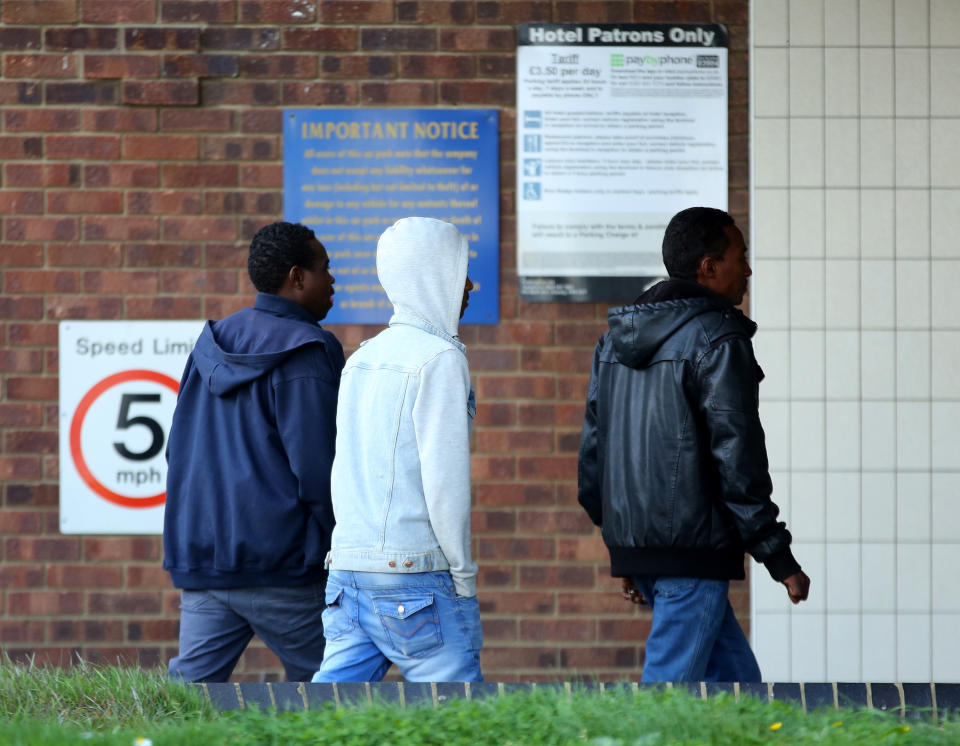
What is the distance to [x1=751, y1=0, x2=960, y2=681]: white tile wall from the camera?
4973mm

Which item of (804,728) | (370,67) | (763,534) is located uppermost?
(370,67)

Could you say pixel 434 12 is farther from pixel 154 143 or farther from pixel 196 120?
pixel 154 143

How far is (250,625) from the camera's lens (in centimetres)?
345

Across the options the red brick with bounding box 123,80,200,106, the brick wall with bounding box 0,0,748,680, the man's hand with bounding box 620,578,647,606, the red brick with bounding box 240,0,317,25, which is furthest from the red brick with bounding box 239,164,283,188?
the man's hand with bounding box 620,578,647,606

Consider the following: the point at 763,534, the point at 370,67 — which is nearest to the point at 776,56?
the point at 370,67

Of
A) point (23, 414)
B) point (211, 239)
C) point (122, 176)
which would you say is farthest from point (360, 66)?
point (23, 414)

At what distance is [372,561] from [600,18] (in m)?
3.08

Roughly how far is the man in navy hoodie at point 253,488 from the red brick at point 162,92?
1.92 meters

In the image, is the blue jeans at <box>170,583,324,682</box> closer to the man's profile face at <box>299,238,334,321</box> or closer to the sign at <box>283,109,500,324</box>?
the man's profile face at <box>299,238,334,321</box>

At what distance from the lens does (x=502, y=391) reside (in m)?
5.04

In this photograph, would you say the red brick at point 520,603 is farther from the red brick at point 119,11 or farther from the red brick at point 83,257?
the red brick at point 119,11

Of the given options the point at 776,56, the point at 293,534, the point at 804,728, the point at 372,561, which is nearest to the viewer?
the point at 804,728

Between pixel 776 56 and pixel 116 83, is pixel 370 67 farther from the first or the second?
pixel 776 56

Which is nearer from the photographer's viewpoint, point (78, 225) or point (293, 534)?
point (293, 534)
